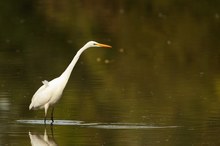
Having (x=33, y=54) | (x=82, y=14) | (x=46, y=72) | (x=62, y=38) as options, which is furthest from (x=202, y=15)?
(x=46, y=72)

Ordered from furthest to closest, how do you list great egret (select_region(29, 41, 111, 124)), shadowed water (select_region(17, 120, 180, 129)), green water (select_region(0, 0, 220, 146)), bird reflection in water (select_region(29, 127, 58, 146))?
1. great egret (select_region(29, 41, 111, 124))
2. shadowed water (select_region(17, 120, 180, 129))
3. green water (select_region(0, 0, 220, 146))
4. bird reflection in water (select_region(29, 127, 58, 146))

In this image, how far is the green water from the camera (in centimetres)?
1304

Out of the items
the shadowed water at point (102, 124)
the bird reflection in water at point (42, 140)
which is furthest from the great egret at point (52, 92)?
the bird reflection in water at point (42, 140)

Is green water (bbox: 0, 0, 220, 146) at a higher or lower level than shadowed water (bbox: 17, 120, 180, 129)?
lower

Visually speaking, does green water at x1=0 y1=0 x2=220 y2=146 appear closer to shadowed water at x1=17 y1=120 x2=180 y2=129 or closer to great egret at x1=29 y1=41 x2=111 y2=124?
shadowed water at x1=17 y1=120 x2=180 y2=129

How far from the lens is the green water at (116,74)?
13.0m

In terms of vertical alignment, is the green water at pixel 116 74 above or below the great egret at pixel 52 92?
below

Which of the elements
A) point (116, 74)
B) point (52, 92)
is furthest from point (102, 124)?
point (116, 74)

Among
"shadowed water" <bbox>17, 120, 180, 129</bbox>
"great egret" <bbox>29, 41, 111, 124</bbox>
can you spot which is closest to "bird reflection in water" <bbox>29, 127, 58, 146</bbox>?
"shadowed water" <bbox>17, 120, 180, 129</bbox>

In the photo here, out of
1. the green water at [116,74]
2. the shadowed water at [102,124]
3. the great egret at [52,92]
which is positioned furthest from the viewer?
the great egret at [52,92]

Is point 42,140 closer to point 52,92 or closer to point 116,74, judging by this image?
point 52,92

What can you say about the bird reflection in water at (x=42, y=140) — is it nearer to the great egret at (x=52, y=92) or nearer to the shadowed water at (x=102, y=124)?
the shadowed water at (x=102, y=124)

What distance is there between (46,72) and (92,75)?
0.95m

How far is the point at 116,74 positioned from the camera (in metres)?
19.5
